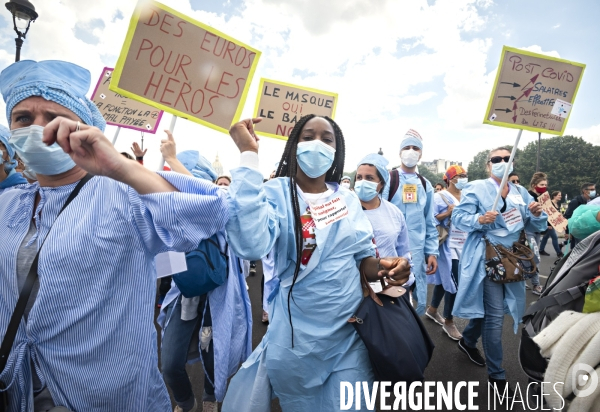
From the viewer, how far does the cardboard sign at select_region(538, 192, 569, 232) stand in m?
3.17

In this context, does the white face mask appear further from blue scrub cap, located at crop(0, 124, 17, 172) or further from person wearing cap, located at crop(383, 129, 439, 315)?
blue scrub cap, located at crop(0, 124, 17, 172)

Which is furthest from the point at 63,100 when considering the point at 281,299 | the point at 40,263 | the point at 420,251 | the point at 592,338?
the point at 420,251

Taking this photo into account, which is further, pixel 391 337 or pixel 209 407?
pixel 209 407

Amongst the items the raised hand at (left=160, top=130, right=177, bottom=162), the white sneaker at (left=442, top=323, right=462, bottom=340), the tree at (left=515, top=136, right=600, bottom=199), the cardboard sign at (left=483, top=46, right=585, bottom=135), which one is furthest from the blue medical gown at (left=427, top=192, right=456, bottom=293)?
the tree at (left=515, top=136, right=600, bottom=199)

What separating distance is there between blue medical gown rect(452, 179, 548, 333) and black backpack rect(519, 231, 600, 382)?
1.18 metres

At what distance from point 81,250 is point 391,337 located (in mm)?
1329

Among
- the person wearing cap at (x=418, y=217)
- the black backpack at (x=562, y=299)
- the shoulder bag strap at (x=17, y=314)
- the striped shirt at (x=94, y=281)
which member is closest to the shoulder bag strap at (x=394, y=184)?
the person wearing cap at (x=418, y=217)

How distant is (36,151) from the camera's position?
1130 mm

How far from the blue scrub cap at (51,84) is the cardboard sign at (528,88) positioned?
3.53 meters

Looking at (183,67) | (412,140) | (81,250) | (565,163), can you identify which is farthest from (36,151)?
(565,163)

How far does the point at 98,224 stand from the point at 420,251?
127 inches

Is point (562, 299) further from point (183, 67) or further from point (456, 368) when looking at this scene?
point (183, 67)

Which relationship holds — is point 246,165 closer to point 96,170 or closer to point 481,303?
point 96,170

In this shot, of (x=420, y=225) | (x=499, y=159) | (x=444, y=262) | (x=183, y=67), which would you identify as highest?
(x=499, y=159)
